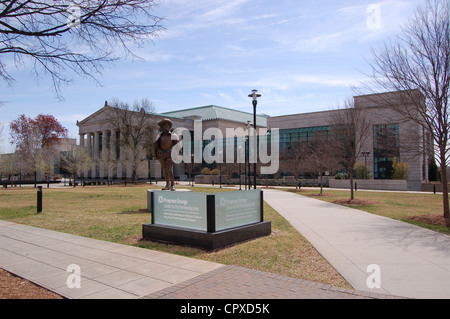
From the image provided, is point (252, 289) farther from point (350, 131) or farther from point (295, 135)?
point (295, 135)

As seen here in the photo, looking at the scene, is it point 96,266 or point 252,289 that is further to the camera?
point 96,266

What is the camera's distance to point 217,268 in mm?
6332

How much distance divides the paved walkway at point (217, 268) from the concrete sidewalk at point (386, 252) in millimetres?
16

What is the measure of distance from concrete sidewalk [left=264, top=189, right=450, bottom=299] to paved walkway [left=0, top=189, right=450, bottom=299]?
2cm

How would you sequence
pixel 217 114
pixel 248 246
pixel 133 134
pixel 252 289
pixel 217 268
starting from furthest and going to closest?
pixel 217 114 → pixel 133 134 → pixel 248 246 → pixel 217 268 → pixel 252 289

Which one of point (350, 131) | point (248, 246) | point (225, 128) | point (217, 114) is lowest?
point (248, 246)

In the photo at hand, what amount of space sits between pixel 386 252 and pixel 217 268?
3918 millimetres

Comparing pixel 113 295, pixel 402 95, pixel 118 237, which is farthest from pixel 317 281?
pixel 402 95

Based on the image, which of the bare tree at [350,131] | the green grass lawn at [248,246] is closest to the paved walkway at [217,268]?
the green grass lawn at [248,246]

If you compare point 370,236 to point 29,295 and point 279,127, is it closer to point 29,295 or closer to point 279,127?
point 29,295

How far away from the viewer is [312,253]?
764 cm

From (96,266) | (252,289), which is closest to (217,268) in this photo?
(252,289)

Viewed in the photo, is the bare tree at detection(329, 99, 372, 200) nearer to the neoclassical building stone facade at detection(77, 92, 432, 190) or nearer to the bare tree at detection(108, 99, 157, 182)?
the neoclassical building stone facade at detection(77, 92, 432, 190)

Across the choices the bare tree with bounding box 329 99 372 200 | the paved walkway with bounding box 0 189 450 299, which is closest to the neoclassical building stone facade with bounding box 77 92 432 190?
the bare tree with bounding box 329 99 372 200
